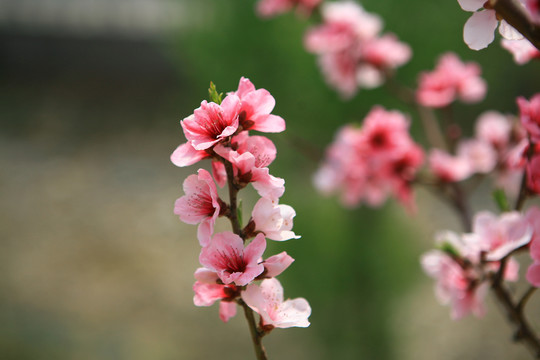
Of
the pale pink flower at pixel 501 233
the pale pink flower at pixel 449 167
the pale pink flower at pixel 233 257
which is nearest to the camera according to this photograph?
the pale pink flower at pixel 233 257

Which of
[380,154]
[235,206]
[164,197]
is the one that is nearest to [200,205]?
[235,206]

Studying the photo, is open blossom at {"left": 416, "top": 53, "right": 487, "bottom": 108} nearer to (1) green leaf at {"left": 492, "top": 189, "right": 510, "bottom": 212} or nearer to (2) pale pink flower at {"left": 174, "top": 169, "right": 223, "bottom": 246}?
(1) green leaf at {"left": 492, "top": 189, "right": 510, "bottom": 212}

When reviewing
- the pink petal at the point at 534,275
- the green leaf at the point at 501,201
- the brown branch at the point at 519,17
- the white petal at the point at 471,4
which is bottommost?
the pink petal at the point at 534,275

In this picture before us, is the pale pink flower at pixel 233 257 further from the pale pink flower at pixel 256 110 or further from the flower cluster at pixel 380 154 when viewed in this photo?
the flower cluster at pixel 380 154

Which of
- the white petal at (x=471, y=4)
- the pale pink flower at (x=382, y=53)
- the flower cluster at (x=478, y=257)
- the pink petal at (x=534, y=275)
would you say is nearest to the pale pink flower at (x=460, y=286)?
the flower cluster at (x=478, y=257)

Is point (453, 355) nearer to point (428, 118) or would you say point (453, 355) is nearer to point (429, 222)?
point (429, 222)

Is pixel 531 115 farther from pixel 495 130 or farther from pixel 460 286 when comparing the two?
pixel 495 130
